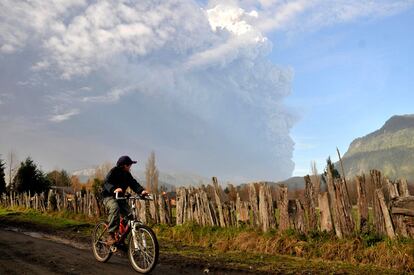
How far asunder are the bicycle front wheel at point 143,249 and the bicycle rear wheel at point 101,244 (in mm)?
1075

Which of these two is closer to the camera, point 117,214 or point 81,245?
point 117,214

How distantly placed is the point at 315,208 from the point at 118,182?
537 cm

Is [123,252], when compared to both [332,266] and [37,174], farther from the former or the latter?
[37,174]

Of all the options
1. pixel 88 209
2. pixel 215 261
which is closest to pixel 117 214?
pixel 215 261

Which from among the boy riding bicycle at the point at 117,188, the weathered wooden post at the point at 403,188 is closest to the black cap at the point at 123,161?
the boy riding bicycle at the point at 117,188

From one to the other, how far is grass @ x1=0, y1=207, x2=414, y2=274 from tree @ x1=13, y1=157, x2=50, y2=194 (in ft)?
132

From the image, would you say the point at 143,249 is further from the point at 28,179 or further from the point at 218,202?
the point at 28,179

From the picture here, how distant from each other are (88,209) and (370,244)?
1734 cm

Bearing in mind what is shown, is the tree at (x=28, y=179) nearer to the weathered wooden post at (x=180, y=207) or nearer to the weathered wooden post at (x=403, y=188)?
the weathered wooden post at (x=180, y=207)

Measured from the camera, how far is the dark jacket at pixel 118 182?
27.8 ft

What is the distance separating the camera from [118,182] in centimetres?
855

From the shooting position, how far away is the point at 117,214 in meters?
8.32

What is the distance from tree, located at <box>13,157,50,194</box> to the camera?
48344 mm

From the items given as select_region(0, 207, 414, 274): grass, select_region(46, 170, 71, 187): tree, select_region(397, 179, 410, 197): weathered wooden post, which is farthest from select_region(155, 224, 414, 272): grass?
select_region(46, 170, 71, 187): tree
